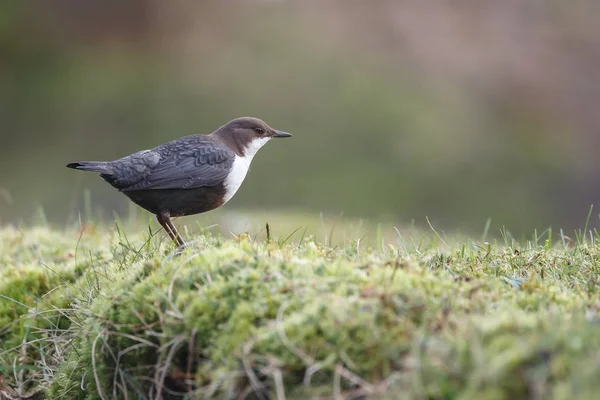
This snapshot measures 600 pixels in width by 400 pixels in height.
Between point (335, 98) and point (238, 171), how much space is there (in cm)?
1197

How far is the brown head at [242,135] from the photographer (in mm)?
5559

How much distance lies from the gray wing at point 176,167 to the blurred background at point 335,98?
23.8 feet

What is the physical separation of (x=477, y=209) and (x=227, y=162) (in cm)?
939

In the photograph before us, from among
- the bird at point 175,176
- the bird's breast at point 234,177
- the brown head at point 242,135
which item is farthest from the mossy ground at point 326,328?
the brown head at point 242,135

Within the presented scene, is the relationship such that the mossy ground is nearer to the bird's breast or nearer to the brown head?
the bird's breast

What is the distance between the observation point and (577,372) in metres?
2.01

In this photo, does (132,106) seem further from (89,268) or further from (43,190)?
(89,268)

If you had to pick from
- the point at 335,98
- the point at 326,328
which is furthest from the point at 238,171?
the point at 335,98

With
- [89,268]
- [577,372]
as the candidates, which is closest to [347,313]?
[577,372]

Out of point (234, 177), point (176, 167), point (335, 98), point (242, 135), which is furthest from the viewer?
point (335, 98)

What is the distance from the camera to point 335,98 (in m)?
17.0

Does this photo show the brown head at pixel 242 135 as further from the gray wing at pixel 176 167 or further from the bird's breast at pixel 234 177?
the gray wing at pixel 176 167

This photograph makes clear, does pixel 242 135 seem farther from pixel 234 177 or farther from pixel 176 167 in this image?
pixel 176 167

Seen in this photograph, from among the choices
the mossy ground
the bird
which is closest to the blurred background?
the bird
